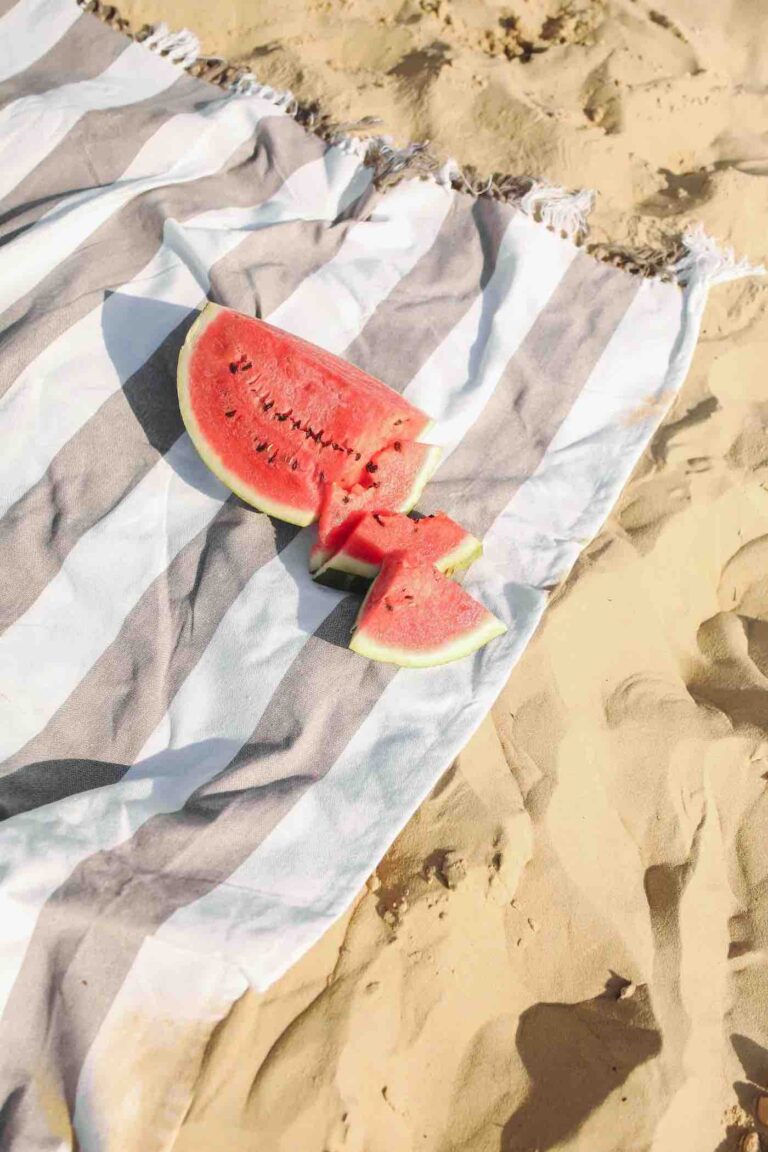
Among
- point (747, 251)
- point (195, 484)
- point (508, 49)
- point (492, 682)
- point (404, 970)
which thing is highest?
point (508, 49)

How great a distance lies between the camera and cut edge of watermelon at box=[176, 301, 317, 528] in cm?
236

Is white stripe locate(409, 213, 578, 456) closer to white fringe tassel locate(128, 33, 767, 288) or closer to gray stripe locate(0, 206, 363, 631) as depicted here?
white fringe tassel locate(128, 33, 767, 288)

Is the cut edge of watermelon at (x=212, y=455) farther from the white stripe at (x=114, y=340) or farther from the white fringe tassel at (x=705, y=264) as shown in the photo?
the white fringe tassel at (x=705, y=264)

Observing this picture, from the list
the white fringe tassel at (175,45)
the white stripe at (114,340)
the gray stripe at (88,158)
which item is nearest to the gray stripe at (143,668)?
the white stripe at (114,340)

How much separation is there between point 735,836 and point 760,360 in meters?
1.74

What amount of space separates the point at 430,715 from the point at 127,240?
1.80 metres

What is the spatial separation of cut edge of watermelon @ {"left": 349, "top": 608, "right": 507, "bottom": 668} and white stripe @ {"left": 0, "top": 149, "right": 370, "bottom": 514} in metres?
1.01

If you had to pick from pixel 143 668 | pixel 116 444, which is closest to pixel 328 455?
pixel 116 444

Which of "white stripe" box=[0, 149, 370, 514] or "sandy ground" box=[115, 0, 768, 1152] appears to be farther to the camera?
"white stripe" box=[0, 149, 370, 514]

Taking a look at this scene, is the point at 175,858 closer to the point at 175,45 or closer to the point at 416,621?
the point at 416,621

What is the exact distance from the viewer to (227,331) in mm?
2428

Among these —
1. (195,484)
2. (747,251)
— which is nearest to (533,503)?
(195,484)

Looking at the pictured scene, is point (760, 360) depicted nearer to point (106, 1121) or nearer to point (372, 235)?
point (372, 235)

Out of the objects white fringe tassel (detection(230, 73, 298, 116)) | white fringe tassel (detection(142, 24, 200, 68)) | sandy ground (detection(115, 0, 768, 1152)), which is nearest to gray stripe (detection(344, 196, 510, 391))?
sandy ground (detection(115, 0, 768, 1152))
